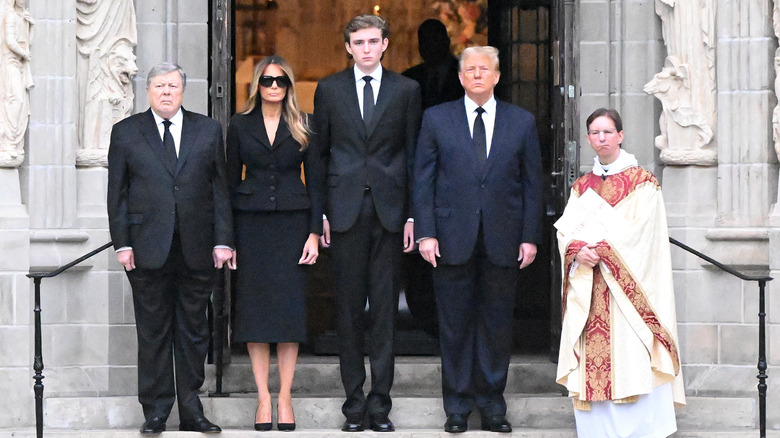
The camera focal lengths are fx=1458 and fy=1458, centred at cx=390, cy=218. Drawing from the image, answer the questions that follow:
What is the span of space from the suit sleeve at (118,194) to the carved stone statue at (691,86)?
3.35 metres

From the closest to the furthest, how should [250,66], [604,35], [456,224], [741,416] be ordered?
[456,224]
[741,416]
[604,35]
[250,66]

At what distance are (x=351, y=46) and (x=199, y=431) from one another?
7.62 feet

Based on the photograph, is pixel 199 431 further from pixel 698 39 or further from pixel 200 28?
pixel 698 39

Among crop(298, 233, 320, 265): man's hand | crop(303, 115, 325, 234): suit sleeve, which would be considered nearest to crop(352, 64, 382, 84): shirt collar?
crop(303, 115, 325, 234): suit sleeve

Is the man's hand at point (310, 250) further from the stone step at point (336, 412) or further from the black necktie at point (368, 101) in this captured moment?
the stone step at point (336, 412)

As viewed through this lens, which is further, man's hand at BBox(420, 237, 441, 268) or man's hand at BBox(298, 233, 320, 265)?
man's hand at BBox(298, 233, 320, 265)

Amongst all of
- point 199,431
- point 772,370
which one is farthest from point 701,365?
point 199,431

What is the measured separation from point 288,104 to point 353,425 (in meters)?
1.85

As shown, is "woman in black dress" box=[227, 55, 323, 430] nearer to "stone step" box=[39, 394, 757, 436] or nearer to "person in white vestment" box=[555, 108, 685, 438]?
"stone step" box=[39, 394, 757, 436]

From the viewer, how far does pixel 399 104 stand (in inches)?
324

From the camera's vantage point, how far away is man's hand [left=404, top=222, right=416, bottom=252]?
8.27 m

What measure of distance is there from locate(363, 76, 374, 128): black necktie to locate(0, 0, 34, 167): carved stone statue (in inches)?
84.4

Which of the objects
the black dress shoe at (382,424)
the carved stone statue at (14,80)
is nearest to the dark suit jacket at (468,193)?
the black dress shoe at (382,424)

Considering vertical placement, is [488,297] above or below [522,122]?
below
